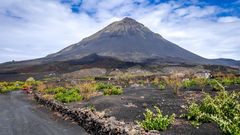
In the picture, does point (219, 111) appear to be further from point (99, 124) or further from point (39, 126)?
point (39, 126)

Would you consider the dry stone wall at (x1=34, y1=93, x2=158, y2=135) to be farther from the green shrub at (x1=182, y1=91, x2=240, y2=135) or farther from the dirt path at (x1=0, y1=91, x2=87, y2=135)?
the green shrub at (x1=182, y1=91, x2=240, y2=135)

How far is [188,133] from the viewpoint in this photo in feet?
35.3

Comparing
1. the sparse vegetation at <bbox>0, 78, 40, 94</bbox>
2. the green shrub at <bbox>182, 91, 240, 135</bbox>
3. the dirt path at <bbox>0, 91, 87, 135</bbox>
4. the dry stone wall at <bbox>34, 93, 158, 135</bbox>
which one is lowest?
the sparse vegetation at <bbox>0, 78, 40, 94</bbox>

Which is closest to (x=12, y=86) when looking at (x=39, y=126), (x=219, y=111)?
(x=39, y=126)

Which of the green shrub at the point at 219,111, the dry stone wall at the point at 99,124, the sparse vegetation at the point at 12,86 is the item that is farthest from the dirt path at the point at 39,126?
the sparse vegetation at the point at 12,86

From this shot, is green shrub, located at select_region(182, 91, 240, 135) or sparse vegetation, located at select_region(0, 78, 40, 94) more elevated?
green shrub, located at select_region(182, 91, 240, 135)

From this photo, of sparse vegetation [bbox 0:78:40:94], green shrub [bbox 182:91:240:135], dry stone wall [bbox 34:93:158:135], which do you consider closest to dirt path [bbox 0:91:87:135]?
dry stone wall [bbox 34:93:158:135]

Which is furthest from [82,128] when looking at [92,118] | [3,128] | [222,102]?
[222,102]

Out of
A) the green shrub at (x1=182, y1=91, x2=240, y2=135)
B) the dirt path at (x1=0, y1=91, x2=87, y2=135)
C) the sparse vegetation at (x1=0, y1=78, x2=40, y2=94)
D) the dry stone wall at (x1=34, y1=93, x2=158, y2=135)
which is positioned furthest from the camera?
the sparse vegetation at (x1=0, y1=78, x2=40, y2=94)

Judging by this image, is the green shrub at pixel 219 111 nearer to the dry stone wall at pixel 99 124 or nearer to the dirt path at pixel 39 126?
the dry stone wall at pixel 99 124

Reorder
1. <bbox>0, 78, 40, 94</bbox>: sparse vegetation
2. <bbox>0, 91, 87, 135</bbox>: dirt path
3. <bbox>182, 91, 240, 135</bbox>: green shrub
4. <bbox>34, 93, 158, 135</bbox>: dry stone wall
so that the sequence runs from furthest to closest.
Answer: <bbox>0, 78, 40, 94</bbox>: sparse vegetation
<bbox>0, 91, 87, 135</bbox>: dirt path
<bbox>182, 91, 240, 135</bbox>: green shrub
<bbox>34, 93, 158, 135</bbox>: dry stone wall

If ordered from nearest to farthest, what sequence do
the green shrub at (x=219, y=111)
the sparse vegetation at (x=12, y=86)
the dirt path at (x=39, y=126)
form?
the green shrub at (x=219, y=111) → the dirt path at (x=39, y=126) → the sparse vegetation at (x=12, y=86)

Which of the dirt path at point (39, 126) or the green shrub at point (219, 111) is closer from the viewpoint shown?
the green shrub at point (219, 111)

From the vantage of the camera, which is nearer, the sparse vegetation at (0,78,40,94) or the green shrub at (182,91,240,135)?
the green shrub at (182,91,240,135)
